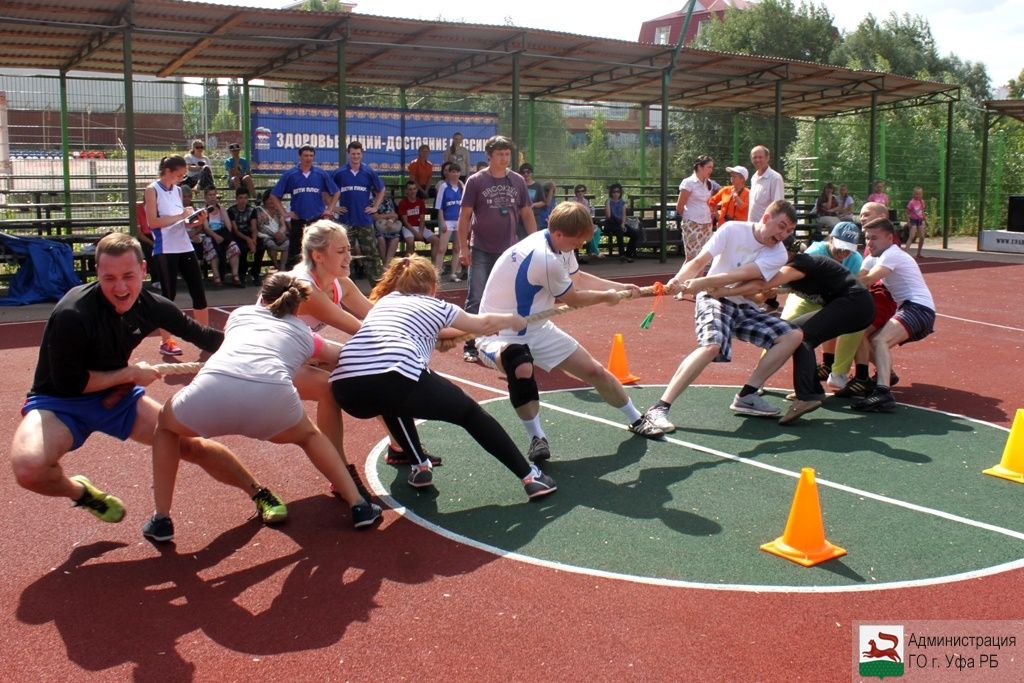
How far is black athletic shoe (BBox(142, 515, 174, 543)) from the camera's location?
16.6 feet

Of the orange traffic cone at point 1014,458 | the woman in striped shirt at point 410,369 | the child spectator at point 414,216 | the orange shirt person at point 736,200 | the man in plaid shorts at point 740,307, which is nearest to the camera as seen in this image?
the woman in striped shirt at point 410,369

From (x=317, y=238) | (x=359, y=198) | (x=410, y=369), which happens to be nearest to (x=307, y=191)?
(x=359, y=198)

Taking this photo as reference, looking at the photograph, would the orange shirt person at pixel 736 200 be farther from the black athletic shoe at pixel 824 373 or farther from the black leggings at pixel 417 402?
the black leggings at pixel 417 402

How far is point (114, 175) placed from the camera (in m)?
16.9

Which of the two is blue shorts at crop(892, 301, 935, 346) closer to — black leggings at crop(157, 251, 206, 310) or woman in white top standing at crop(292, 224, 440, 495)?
woman in white top standing at crop(292, 224, 440, 495)

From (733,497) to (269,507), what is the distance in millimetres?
2604

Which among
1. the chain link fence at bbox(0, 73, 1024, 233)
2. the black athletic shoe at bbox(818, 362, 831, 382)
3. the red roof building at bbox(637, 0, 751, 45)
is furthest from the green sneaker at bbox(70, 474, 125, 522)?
the red roof building at bbox(637, 0, 751, 45)

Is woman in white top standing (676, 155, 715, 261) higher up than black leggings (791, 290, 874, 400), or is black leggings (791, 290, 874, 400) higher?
woman in white top standing (676, 155, 715, 261)

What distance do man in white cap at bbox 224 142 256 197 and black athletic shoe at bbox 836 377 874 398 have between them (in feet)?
34.3

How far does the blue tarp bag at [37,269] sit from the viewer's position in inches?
530

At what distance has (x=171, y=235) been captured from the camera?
9.86 meters

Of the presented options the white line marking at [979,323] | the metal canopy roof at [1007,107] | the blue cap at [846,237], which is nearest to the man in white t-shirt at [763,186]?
the white line marking at [979,323]

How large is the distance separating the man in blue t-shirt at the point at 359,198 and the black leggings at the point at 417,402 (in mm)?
9127

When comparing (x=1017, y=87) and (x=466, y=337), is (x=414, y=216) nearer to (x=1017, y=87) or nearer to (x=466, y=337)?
(x=466, y=337)
